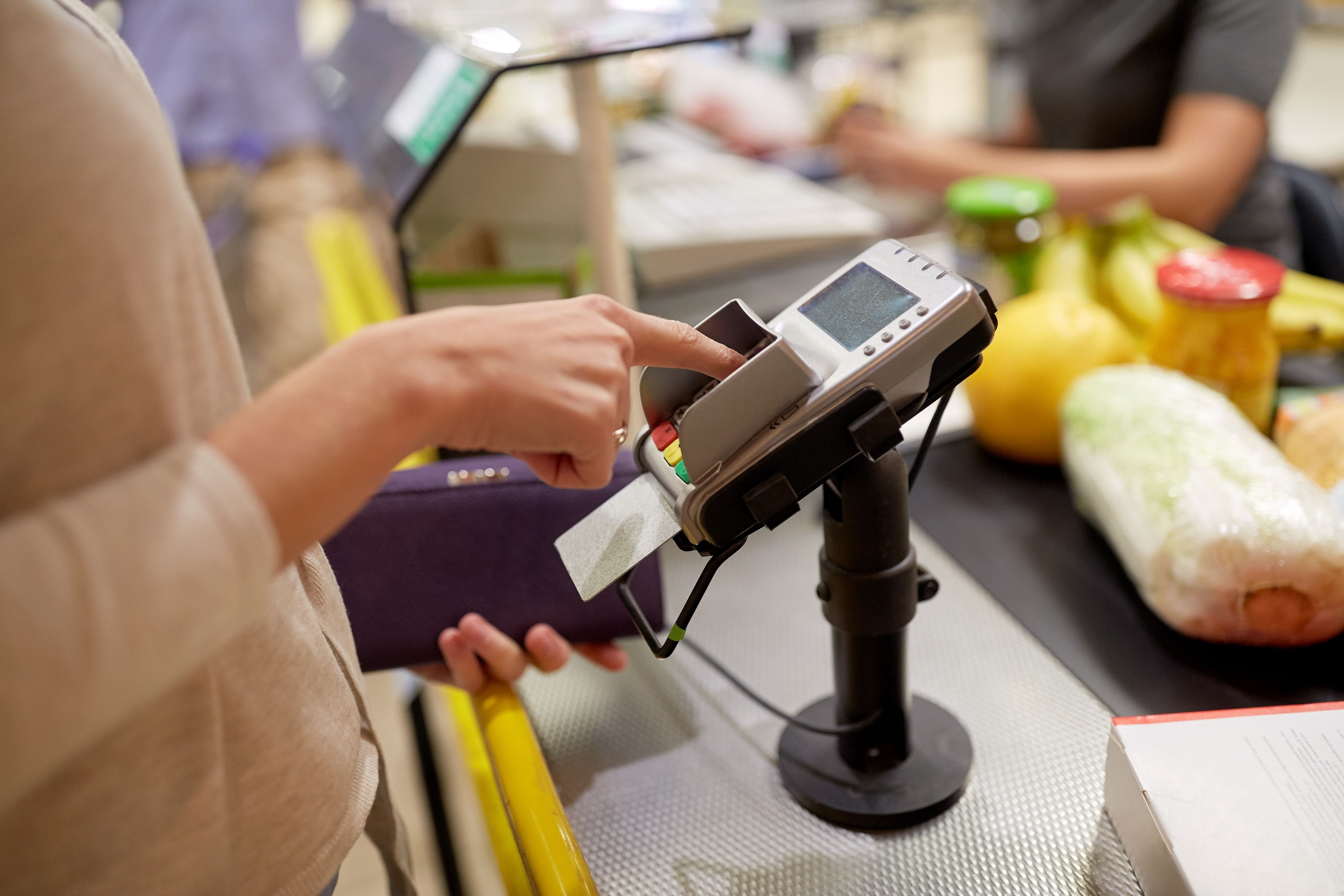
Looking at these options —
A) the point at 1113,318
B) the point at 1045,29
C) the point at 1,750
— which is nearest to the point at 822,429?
the point at 1,750

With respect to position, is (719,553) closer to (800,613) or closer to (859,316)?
(859,316)

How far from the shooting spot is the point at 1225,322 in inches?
36.5

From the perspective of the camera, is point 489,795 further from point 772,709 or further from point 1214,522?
point 1214,522

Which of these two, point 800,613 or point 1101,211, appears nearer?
point 800,613

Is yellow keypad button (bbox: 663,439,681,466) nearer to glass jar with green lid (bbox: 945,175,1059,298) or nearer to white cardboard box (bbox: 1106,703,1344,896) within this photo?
white cardboard box (bbox: 1106,703,1344,896)

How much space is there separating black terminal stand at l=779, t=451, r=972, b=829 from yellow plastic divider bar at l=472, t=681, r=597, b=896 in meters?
0.18

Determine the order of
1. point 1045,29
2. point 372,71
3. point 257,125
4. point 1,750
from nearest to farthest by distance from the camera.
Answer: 1. point 1,750
2. point 372,71
3. point 1045,29
4. point 257,125

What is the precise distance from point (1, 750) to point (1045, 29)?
2.01m

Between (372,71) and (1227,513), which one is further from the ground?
(372,71)

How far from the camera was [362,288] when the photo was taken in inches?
58.6

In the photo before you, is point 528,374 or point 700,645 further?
point 700,645

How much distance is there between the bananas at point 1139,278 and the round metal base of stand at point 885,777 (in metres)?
0.60

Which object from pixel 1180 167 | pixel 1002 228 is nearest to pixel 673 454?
pixel 1002 228

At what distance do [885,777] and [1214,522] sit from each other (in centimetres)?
33
